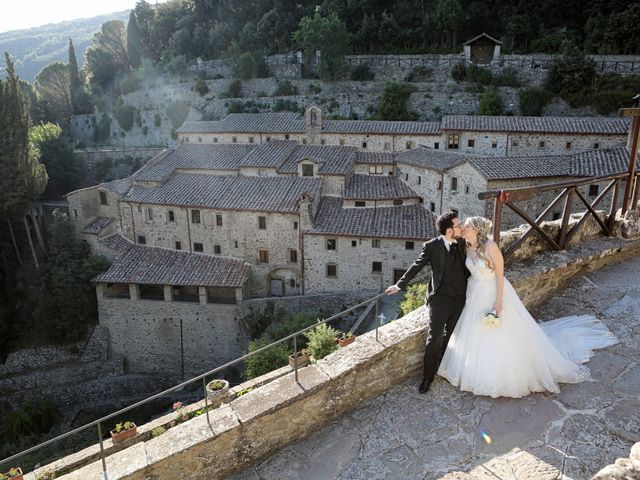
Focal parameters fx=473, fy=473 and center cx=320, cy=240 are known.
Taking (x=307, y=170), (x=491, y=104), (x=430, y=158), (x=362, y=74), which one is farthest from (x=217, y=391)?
(x=362, y=74)

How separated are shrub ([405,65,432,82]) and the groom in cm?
4324

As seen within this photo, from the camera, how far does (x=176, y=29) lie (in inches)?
2517

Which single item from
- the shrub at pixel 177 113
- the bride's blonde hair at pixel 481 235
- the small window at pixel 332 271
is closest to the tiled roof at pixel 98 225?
the small window at pixel 332 271

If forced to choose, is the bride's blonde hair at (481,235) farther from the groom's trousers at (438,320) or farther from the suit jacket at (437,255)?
the groom's trousers at (438,320)

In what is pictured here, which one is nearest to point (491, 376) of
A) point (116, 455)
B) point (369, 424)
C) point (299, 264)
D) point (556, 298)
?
point (369, 424)

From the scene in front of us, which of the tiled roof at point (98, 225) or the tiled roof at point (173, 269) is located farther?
the tiled roof at point (98, 225)

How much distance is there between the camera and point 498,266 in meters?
4.83

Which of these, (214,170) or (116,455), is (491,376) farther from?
(214,170)

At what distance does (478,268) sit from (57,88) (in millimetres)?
69759

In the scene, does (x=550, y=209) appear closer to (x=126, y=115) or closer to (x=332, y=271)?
(x=332, y=271)

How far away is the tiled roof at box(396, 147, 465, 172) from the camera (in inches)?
994

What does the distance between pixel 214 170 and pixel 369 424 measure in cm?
2680

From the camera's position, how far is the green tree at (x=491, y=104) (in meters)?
36.2

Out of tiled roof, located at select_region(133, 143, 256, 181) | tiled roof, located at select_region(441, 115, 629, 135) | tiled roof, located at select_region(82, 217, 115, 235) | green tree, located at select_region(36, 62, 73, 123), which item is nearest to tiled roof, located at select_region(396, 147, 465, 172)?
tiled roof, located at select_region(441, 115, 629, 135)
